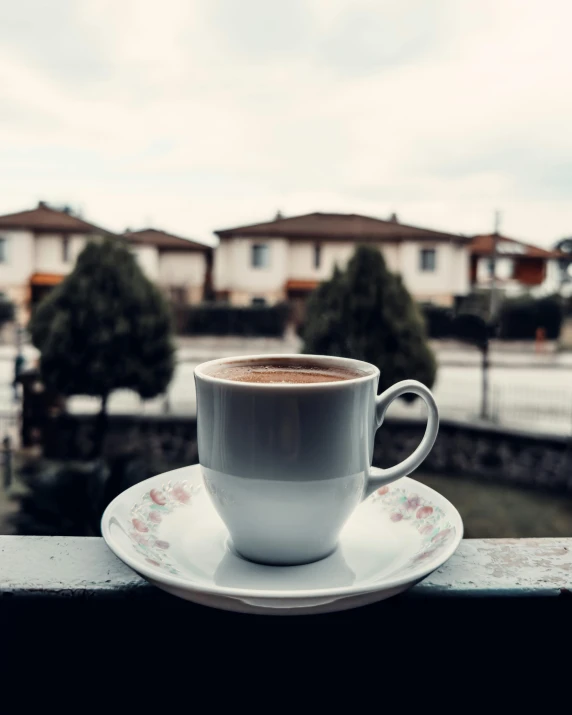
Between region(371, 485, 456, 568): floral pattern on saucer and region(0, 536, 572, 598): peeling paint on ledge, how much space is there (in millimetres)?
18

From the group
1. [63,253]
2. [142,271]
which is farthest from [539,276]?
[142,271]

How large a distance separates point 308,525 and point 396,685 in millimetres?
111

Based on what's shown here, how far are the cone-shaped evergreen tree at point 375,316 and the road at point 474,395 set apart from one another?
25.0 inches

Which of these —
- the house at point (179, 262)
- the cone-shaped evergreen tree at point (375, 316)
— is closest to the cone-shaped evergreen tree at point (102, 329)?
the cone-shaped evergreen tree at point (375, 316)

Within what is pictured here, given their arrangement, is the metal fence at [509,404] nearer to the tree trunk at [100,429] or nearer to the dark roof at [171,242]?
the tree trunk at [100,429]

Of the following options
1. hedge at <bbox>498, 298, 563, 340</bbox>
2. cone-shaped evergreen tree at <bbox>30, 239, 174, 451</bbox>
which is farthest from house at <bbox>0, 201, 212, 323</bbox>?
cone-shaped evergreen tree at <bbox>30, 239, 174, 451</bbox>

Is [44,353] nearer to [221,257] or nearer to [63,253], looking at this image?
[63,253]

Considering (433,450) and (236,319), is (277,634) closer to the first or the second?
(433,450)

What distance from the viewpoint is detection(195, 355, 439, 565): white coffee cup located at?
381 mm

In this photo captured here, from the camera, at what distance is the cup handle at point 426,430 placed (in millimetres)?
434

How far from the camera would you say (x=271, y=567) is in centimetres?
40

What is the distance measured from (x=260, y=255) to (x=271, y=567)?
11.0 metres

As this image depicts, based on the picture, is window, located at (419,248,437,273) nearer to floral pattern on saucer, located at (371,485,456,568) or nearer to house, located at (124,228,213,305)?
house, located at (124,228,213,305)

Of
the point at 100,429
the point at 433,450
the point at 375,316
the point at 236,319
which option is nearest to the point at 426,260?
the point at 236,319
